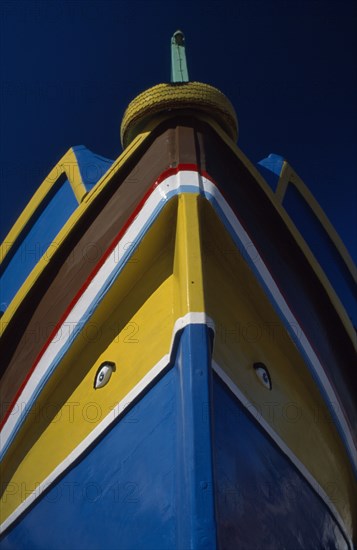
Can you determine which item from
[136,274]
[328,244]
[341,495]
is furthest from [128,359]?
[328,244]

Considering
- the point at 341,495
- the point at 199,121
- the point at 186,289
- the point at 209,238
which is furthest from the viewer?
the point at 341,495

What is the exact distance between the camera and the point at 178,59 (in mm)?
4102

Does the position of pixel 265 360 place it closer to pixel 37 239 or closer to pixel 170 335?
pixel 170 335

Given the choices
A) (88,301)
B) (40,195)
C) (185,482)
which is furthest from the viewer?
(40,195)

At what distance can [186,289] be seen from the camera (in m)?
2.35

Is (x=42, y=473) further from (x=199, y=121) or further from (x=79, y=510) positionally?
(x=199, y=121)

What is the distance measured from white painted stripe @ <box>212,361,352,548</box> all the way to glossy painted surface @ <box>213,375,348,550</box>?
29 millimetres

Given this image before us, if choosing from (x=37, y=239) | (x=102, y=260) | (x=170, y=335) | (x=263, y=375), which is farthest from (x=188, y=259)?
(x=37, y=239)

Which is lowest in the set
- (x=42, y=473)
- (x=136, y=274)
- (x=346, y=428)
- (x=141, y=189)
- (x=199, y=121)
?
(x=42, y=473)

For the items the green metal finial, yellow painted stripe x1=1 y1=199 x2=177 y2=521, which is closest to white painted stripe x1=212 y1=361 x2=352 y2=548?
yellow painted stripe x1=1 y1=199 x2=177 y2=521

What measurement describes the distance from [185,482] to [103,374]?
3.13 ft

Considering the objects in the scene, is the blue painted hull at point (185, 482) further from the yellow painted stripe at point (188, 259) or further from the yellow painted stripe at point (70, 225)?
the yellow painted stripe at point (70, 225)

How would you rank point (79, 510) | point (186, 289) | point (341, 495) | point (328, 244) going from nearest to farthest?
point (186, 289)
point (79, 510)
point (341, 495)
point (328, 244)

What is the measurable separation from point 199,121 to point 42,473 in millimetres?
2201
